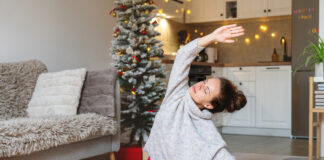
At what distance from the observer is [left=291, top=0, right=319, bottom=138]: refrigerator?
16.1 feet

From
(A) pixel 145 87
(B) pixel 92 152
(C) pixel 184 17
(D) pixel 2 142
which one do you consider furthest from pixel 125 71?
(C) pixel 184 17

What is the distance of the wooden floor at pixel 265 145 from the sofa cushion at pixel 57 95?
0.91 meters

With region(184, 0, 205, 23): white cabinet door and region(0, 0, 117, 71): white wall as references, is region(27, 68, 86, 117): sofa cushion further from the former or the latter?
region(184, 0, 205, 23): white cabinet door

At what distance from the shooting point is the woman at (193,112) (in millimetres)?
1519

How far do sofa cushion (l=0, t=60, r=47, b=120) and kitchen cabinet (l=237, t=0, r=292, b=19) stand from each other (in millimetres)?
3589

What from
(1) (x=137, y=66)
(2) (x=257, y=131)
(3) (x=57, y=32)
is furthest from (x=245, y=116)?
(3) (x=57, y=32)

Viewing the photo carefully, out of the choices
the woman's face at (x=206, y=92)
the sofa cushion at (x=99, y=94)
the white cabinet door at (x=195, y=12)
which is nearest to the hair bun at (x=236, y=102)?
the woman's face at (x=206, y=92)

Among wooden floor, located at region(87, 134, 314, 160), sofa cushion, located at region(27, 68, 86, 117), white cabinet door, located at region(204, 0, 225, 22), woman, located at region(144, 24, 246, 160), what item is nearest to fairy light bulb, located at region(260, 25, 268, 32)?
white cabinet door, located at region(204, 0, 225, 22)

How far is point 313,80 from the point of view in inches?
→ 139

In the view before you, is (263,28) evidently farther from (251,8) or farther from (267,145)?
(267,145)

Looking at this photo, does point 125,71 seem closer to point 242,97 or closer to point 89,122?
point 89,122

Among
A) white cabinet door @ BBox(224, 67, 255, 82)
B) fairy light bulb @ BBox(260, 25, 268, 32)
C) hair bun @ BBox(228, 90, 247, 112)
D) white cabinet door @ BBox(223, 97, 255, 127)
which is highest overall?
fairy light bulb @ BBox(260, 25, 268, 32)

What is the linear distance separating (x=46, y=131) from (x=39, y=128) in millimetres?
51

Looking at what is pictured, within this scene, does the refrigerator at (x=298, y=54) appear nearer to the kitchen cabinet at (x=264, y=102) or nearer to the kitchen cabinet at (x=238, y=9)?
the kitchen cabinet at (x=264, y=102)
